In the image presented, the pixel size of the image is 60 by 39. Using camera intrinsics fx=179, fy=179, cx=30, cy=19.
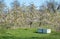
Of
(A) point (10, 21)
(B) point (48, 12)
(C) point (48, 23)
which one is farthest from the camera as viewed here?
(B) point (48, 12)

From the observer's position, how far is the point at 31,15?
15.7 meters

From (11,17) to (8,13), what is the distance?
1.34 feet

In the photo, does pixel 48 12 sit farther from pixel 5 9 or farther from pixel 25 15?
pixel 5 9

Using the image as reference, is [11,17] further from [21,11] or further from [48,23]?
[48,23]

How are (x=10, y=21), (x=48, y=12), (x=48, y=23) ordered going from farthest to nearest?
(x=48, y=12) < (x=48, y=23) < (x=10, y=21)

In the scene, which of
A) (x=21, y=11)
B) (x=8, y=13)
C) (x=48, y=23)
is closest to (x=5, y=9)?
(x=8, y=13)

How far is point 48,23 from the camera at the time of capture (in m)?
14.8

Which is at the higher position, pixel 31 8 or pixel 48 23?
pixel 31 8

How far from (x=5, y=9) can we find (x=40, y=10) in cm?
331

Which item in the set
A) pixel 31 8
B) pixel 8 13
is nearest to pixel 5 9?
pixel 8 13

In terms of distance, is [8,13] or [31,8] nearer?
[8,13]

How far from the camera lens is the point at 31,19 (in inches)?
596

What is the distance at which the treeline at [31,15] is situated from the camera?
558 inches

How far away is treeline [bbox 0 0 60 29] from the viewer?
14173 mm
